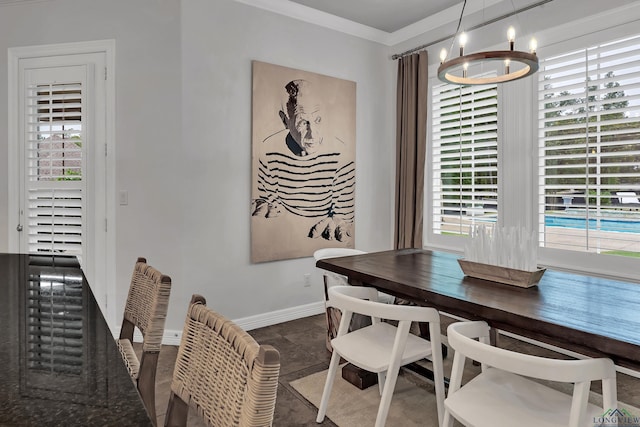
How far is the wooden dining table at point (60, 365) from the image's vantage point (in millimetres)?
660

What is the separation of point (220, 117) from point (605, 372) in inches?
117

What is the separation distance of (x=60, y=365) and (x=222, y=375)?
330 mm

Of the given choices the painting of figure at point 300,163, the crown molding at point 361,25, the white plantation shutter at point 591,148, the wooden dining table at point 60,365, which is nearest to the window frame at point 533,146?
the white plantation shutter at point 591,148

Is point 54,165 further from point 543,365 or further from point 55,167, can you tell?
point 543,365

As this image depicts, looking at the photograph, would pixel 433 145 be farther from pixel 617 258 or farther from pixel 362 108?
pixel 617 258

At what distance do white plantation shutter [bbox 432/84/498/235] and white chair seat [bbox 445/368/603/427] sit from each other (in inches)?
87.4

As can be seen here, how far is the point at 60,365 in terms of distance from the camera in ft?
2.79

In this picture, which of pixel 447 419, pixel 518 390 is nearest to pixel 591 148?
pixel 518 390

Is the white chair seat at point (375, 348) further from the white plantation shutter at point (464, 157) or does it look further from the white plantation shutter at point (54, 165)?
the white plantation shutter at point (54, 165)

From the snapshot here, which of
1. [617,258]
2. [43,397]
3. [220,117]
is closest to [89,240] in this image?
[220,117]

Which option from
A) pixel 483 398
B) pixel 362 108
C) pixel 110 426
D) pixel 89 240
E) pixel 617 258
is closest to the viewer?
pixel 110 426

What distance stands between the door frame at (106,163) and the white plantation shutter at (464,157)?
2888 mm

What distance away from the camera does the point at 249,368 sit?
2.58 feet

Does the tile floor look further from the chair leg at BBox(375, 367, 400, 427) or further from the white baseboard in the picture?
the chair leg at BBox(375, 367, 400, 427)
